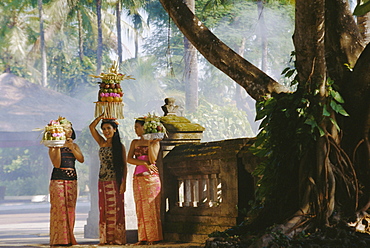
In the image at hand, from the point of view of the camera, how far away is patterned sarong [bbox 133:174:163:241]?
287 inches

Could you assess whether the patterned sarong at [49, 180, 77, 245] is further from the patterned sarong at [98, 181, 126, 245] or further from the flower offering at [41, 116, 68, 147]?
the flower offering at [41, 116, 68, 147]

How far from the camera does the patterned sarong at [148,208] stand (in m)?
7.29

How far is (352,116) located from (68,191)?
3.51 metres

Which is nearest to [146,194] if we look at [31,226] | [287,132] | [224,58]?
[224,58]

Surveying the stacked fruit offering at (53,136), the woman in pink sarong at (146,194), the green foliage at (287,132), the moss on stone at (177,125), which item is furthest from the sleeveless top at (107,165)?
the green foliage at (287,132)

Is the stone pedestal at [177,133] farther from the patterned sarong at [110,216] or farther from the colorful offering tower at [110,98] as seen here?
the patterned sarong at [110,216]

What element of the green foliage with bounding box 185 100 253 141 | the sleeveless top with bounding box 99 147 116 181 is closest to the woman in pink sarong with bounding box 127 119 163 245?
the sleeveless top with bounding box 99 147 116 181

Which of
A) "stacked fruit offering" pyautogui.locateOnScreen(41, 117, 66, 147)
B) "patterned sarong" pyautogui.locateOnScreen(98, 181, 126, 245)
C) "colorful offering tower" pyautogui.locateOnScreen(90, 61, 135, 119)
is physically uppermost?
"colorful offering tower" pyautogui.locateOnScreen(90, 61, 135, 119)

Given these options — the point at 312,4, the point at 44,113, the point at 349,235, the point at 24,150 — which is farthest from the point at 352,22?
the point at 24,150

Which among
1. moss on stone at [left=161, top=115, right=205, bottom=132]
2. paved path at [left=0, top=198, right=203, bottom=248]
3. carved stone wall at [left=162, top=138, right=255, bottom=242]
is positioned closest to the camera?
carved stone wall at [left=162, top=138, right=255, bottom=242]

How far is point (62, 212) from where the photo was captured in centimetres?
729

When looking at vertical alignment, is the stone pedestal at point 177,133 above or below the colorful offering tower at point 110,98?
below

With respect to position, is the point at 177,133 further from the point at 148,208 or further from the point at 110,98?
the point at 148,208

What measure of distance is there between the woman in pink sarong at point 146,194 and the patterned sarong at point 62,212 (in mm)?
816
